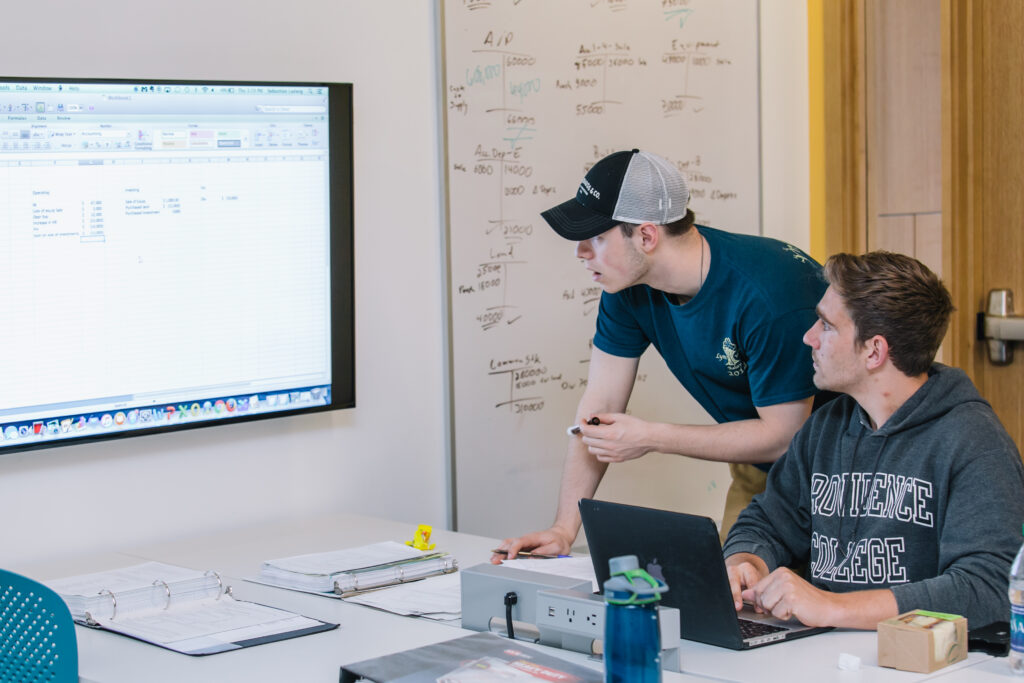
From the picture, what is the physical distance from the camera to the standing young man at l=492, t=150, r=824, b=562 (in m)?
2.29

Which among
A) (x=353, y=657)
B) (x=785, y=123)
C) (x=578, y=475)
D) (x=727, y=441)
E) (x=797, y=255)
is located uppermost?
(x=785, y=123)

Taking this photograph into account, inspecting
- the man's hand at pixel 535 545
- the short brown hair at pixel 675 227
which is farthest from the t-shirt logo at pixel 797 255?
the man's hand at pixel 535 545

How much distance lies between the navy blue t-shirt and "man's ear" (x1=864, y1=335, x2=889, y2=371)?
0.31m

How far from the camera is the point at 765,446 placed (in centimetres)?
231

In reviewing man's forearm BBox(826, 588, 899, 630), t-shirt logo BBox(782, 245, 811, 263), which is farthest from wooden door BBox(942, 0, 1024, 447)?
man's forearm BBox(826, 588, 899, 630)

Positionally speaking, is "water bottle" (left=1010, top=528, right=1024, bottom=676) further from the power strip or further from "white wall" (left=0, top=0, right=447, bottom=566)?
"white wall" (left=0, top=0, right=447, bottom=566)

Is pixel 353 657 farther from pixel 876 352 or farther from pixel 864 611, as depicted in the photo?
pixel 876 352

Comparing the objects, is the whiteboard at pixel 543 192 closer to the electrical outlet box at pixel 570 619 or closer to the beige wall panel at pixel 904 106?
the beige wall panel at pixel 904 106

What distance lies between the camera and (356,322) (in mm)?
2777

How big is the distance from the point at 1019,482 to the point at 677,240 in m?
0.87

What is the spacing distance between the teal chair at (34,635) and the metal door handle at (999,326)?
2.72 meters

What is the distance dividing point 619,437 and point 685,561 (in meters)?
0.80

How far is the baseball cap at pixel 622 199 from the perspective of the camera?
2352 mm

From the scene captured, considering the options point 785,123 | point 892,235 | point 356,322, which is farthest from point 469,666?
point 785,123
